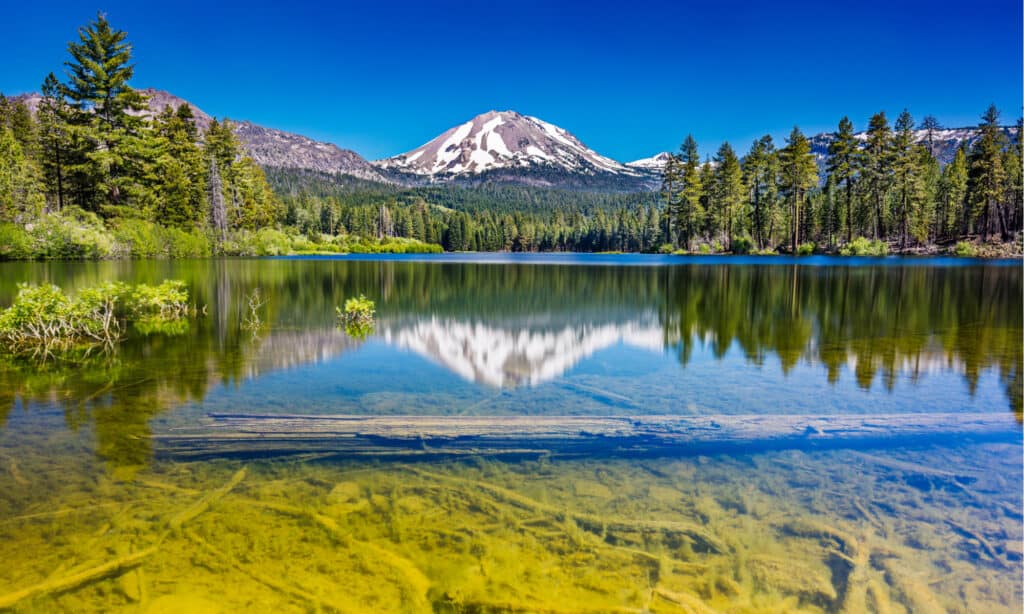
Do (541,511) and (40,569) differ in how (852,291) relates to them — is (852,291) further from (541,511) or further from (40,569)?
(40,569)

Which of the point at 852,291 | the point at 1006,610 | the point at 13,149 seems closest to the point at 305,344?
the point at 1006,610

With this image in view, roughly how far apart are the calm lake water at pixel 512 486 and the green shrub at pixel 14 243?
3823 centimetres

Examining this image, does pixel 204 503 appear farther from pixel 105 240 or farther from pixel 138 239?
pixel 138 239

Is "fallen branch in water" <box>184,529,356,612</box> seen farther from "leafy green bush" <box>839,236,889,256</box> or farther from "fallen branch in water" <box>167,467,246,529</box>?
"leafy green bush" <box>839,236,889,256</box>

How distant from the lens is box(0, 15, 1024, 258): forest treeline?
150 ft

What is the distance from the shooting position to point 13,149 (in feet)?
143

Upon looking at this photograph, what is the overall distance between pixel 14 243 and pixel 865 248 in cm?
7192

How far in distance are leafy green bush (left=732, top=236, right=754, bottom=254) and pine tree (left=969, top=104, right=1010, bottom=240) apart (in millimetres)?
23330

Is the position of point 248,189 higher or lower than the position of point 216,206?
higher

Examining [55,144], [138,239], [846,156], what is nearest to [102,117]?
[55,144]

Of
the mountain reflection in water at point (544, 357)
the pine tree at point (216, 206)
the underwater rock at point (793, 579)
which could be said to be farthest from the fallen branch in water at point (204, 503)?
the pine tree at point (216, 206)

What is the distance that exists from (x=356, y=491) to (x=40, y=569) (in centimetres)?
210

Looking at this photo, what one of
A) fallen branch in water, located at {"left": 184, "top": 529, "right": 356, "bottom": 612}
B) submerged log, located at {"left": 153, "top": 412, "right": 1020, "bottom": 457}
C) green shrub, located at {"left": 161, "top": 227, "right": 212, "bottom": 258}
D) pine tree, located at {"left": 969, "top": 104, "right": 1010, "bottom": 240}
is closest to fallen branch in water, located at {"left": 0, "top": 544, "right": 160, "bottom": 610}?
fallen branch in water, located at {"left": 184, "top": 529, "right": 356, "bottom": 612}

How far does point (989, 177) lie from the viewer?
59344 millimetres
